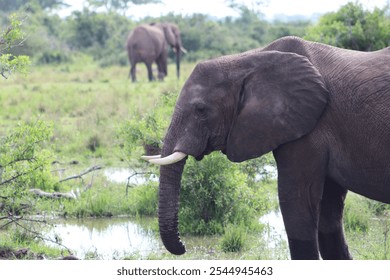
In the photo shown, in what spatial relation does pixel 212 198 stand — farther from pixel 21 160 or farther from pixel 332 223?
pixel 332 223

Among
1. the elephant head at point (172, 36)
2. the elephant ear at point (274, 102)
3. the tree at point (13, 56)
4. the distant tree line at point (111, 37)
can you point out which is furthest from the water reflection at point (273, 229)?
the elephant head at point (172, 36)

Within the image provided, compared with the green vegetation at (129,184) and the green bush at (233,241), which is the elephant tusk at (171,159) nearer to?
the green vegetation at (129,184)

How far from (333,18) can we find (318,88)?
911cm

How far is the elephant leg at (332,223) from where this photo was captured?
6.35 metres

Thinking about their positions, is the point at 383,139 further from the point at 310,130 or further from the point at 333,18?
the point at 333,18

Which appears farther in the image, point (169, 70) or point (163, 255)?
point (169, 70)

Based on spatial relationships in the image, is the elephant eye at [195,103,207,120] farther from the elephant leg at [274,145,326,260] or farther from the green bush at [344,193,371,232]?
the green bush at [344,193,371,232]

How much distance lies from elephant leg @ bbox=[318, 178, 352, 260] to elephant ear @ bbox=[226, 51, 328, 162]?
2.12ft

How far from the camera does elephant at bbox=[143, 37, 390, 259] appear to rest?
5809mm

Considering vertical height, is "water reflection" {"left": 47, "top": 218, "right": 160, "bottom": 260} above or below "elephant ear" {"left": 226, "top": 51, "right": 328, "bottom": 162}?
below

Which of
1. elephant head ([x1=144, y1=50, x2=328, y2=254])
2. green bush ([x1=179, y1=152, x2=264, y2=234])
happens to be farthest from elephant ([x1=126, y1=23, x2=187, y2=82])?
elephant head ([x1=144, y1=50, x2=328, y2=254])

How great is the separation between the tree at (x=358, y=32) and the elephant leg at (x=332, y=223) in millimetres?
6977

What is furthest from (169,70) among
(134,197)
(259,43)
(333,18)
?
(134,197)
